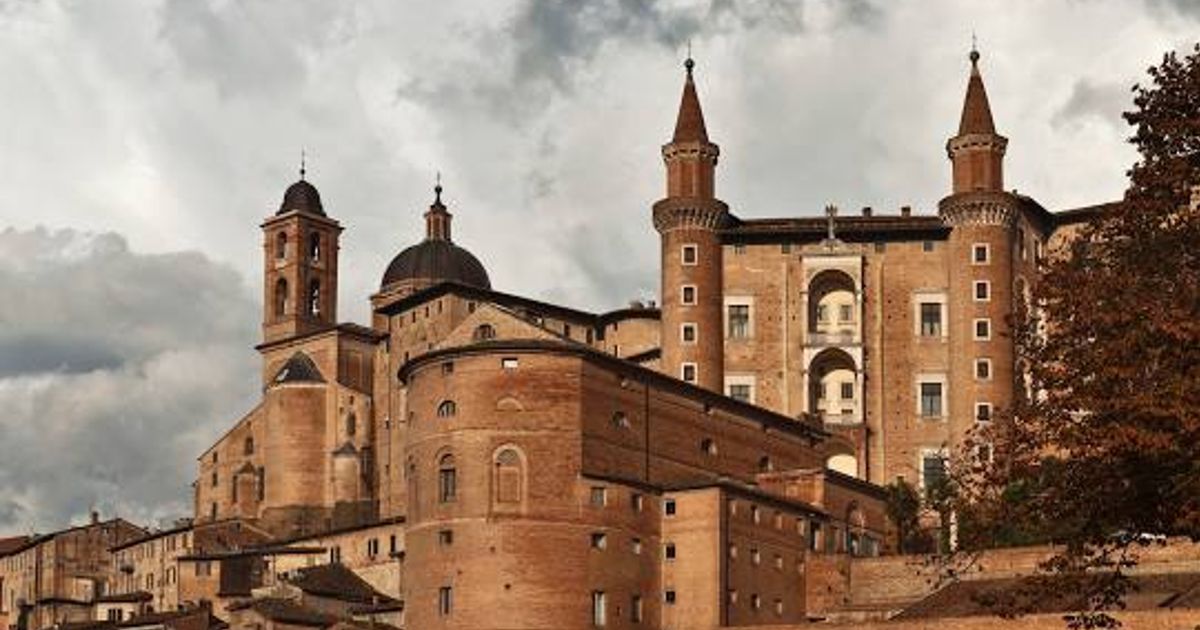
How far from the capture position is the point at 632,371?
78188mm

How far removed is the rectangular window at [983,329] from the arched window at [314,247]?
1551 inches

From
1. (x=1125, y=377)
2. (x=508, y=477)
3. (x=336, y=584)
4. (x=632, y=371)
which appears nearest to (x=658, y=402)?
(x=632, y=371)

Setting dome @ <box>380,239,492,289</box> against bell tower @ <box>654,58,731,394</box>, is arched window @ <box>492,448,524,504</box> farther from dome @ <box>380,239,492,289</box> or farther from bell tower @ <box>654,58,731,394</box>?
dome @ <box>380,239,492,289</box>

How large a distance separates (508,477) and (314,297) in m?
44.4

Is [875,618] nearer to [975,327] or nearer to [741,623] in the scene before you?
[741,623]

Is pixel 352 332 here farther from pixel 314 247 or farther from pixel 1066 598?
pixel 1066 598

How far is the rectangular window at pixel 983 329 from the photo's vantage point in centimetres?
9106

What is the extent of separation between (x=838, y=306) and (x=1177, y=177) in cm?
6966

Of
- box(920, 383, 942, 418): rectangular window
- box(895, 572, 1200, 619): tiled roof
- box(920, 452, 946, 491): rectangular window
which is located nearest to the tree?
box(895, 572, 1200, 619): tiled roof

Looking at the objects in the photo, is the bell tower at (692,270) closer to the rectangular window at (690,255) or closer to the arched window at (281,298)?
the rectangular window at (690,255)

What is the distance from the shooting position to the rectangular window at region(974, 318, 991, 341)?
91062 mm

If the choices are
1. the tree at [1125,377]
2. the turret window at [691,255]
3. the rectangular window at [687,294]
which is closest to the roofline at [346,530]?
the rectangular window at [687,294]

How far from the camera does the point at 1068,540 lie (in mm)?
26328

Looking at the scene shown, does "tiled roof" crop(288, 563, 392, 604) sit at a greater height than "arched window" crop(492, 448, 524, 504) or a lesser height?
lesser
